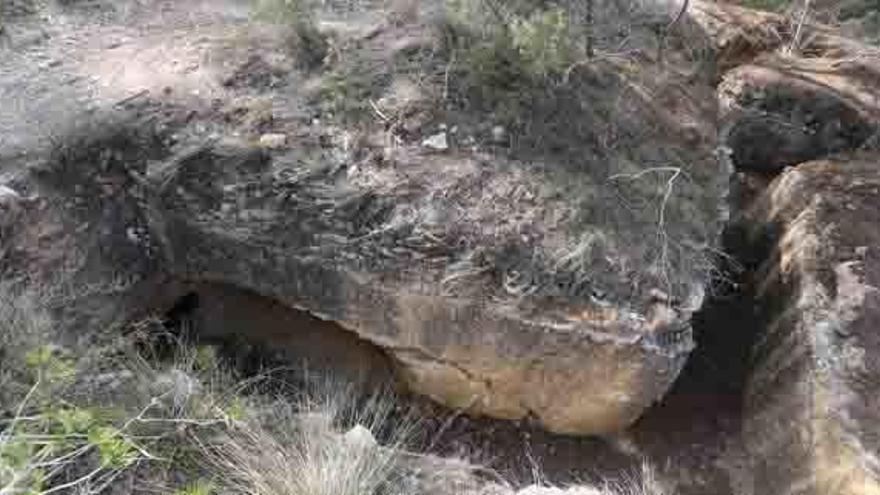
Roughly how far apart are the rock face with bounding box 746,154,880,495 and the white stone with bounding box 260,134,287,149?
9.32 ft

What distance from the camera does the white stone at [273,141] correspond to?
3.24 metres

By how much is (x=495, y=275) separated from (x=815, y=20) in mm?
4816

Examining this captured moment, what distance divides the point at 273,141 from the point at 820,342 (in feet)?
9.55

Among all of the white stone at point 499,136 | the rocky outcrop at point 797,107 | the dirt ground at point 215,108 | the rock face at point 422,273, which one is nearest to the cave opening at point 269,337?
the rock face at point 422,273

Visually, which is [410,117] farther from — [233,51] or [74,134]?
[74,134]

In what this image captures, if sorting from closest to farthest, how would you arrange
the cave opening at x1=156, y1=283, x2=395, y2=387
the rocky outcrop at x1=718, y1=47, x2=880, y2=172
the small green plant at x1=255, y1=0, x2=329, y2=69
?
the small green plant at x1=255, y1=0, x2=329, y2=69, the cave opening at x1=156, y1=283, x2=395, y2=387, the rocky outcrop at x1=718, y1=47, x2=880, y2=172

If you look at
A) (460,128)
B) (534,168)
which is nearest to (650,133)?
(534,168)

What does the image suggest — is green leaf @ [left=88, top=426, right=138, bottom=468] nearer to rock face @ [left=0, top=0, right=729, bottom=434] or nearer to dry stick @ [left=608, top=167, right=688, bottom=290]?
rock face @ [left=0, top=0, right=729, bottom=434]

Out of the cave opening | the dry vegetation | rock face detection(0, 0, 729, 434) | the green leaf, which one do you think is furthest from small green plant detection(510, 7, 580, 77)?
the green leaf

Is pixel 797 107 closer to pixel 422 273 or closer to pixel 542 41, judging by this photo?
pixel 542 41

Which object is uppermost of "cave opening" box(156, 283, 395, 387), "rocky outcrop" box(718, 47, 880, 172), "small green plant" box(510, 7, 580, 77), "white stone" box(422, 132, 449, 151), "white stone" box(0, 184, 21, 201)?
"small green plant" box(510, 7, 580, 77)

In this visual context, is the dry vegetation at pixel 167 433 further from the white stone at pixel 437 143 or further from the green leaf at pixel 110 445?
the white stone at pixel 437 143

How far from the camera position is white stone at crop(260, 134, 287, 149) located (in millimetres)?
3240

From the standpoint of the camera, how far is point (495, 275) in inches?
119
